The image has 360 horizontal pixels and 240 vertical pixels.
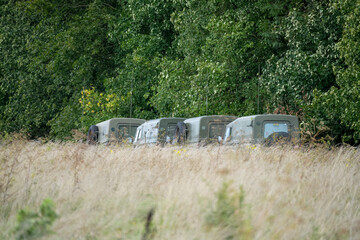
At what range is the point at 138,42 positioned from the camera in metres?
34.4

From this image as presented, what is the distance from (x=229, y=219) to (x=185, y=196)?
962 mm

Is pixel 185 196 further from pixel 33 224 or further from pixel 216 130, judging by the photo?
pixel 216 130

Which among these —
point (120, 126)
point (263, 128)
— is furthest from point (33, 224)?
point (120, 126)

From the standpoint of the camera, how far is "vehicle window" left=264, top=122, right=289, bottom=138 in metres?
14.5

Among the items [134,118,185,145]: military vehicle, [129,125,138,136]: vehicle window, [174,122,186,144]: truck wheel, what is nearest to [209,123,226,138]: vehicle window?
[174,122,186,144]: truck wheel

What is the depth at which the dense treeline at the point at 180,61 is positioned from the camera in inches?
918

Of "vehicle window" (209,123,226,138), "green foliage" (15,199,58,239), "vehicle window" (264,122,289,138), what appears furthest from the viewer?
"vehicle window" (209,123,226,138)

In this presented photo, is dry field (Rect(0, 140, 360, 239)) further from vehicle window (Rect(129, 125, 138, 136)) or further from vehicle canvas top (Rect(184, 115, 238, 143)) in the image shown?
vehicle window (Rect(129, 125, 138, 136))

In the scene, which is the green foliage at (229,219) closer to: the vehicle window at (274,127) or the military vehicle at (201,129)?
the vehicle window at (274,127)

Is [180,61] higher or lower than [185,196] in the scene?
higher

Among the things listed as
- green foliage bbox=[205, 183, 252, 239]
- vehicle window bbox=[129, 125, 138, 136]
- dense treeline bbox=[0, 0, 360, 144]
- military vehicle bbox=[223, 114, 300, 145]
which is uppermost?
dense treeline bbox=[0, 0, 360, 144]

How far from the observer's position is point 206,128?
1736cm

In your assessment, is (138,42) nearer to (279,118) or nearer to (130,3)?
(130,3)

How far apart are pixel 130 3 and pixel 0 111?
14.2 m
